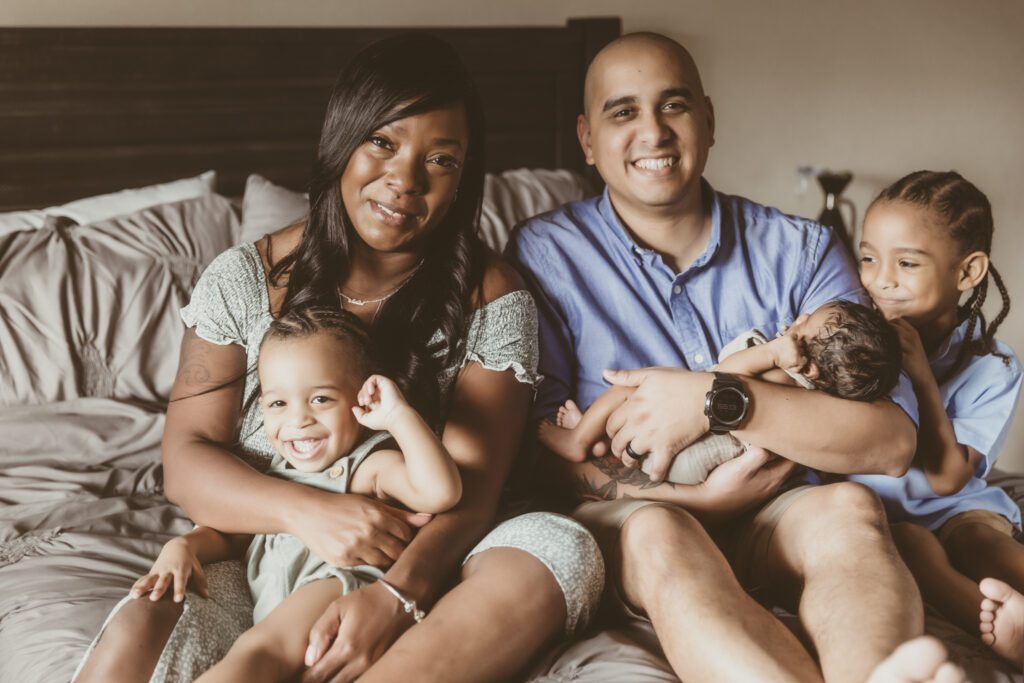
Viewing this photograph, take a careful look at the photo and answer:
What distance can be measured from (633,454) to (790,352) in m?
0.28

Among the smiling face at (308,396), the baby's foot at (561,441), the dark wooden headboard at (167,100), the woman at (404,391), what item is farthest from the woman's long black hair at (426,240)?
the dark wooden headboard at (167,100)

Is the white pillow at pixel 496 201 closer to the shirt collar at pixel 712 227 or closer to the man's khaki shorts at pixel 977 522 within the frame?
the shirt collar at pixel 712 227

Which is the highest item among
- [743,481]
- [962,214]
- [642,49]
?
[642,49]

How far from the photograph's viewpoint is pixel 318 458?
4.49 ft

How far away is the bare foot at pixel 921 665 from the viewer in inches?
39.5

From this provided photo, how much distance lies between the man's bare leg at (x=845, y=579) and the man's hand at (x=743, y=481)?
80 millimetres

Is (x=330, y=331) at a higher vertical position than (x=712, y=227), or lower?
lower

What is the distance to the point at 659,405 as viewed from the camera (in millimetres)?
1471

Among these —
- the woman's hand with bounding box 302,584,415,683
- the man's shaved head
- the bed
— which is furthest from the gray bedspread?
the man's shaved head

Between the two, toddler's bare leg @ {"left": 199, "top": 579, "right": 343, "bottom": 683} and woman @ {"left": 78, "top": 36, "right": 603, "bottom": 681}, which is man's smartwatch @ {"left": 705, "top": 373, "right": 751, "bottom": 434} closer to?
woman @ {"left": 78, "top": 36, "right": 603, "bottom": 681}

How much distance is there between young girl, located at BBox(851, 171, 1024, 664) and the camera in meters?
1.54

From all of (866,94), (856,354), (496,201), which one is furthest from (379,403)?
(866,94)

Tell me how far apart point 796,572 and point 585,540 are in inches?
12.3

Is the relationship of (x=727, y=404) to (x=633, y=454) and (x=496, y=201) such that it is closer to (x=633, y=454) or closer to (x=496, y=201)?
(x=633, y=454)
